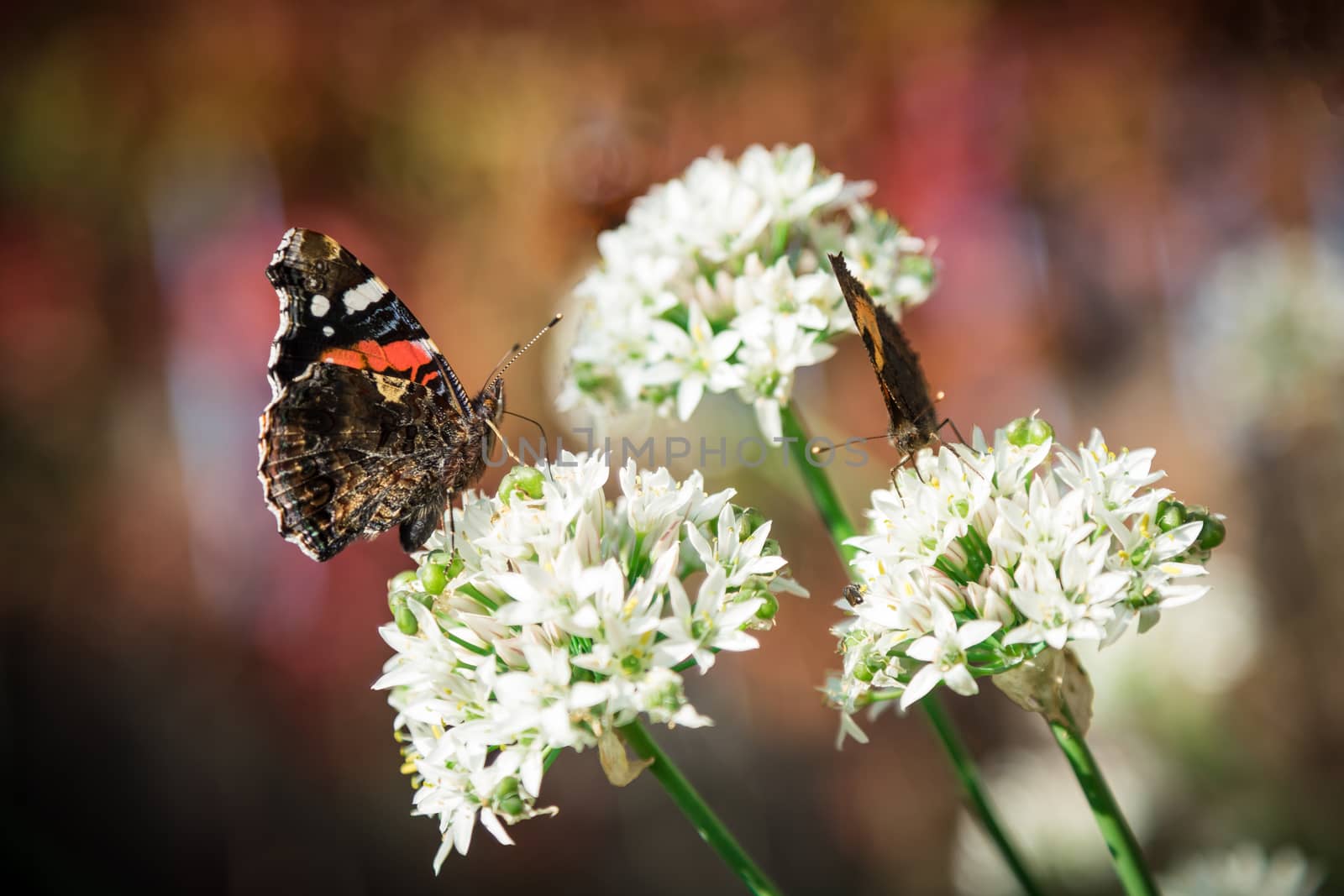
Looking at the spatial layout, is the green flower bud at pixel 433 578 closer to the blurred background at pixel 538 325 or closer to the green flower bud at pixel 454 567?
the green flower bud at pixel 454 567

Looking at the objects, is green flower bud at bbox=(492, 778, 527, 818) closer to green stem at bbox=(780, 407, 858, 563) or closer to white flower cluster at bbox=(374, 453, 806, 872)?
white flower cluster at bbox=(374, 453, 806, 872)

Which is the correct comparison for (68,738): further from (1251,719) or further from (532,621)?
(1251,719)

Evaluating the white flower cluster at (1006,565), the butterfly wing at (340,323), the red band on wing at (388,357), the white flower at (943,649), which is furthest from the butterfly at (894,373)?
the red band on wing at (388,357)

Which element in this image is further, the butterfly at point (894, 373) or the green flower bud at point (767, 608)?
the butterfly at point (894, 373)

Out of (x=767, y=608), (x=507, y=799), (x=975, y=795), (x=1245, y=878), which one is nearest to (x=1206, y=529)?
(x=975, y=795)

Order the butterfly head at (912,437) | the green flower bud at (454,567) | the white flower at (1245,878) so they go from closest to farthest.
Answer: the green flower bud at (454,567) → the butterfly head at (912,437) → the white flower at (1245,878)

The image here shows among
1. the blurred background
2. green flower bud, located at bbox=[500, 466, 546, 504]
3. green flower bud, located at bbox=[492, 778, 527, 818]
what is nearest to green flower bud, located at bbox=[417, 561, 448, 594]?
green flower bud, located at bbox=[500, 466, 546, 504]
